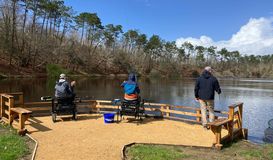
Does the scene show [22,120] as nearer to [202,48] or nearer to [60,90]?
[60,90]

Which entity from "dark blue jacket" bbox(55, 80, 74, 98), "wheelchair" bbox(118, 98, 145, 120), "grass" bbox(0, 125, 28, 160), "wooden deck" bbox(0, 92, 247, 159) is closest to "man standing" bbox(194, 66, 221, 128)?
"wooden deck" bbox(0, 92, 247, 159)

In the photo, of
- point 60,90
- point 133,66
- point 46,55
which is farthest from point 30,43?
point 60,90

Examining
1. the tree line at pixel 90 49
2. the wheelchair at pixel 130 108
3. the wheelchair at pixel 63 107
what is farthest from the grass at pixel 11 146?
the tree line at pixel 90 49

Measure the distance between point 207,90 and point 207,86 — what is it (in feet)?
0.39

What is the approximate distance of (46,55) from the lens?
51.8 m

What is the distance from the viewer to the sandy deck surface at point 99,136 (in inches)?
220

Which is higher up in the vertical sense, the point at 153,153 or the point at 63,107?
the point at 63,107

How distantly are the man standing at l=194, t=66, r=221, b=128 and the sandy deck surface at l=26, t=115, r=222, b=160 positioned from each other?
2.26 ft

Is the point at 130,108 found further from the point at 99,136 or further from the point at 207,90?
the point at 207,90

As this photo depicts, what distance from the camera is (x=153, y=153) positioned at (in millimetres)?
5578

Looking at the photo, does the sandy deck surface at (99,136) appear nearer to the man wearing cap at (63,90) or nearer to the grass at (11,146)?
the grass at (11,146)

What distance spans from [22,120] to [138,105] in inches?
140

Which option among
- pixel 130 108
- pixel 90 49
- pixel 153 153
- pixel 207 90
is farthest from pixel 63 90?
pixel 90 49

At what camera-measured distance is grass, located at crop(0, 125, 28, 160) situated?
5.24 m
